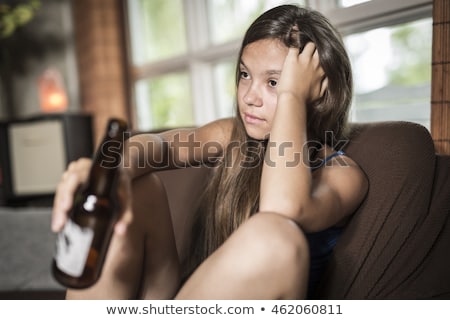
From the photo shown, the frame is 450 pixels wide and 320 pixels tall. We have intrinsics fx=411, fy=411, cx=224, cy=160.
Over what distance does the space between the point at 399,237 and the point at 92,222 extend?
0.49 metres

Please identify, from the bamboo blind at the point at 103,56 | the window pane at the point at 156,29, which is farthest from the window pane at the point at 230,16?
the bamboo blind at the point at 103,56

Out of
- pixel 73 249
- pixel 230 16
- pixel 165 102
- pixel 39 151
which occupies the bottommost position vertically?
pixel 39 151

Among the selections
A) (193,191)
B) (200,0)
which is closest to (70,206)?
(193,191)

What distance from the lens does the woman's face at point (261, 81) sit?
71 cm

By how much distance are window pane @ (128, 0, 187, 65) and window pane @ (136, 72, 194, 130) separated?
0.44ft

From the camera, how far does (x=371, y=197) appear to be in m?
0.71

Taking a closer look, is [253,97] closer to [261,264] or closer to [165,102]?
[261,264]

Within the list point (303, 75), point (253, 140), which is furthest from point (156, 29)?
point (303, 75)

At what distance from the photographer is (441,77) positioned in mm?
775

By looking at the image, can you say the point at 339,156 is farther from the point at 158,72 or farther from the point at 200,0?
the point at 158,72

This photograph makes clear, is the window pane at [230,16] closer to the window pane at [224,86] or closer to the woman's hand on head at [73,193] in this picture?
the window pane at [224,86]

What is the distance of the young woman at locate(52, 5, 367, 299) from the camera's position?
0.55m

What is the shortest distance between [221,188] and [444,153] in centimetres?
45

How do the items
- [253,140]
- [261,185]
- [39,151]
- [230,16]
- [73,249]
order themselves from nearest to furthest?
1. [73,249]
2. [261,185]
3. [253,140]
4. [230,16]
5. [39,151]
